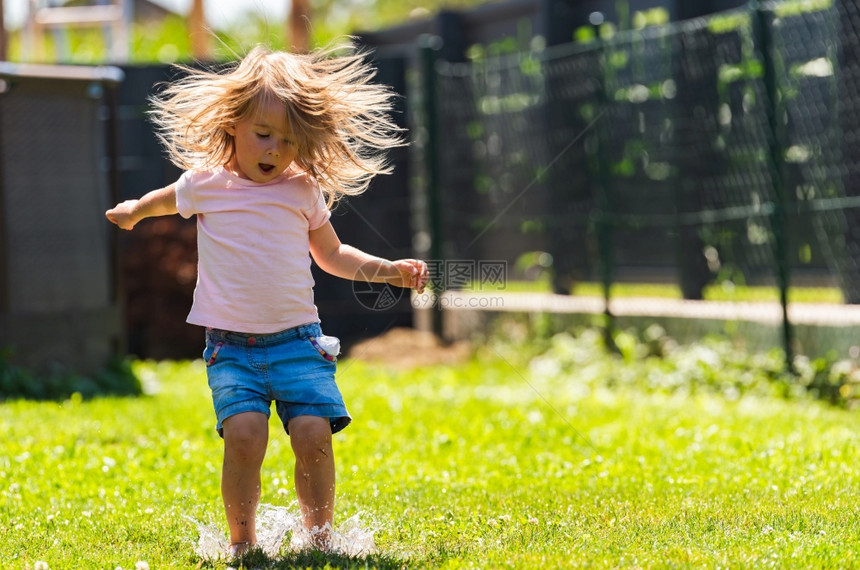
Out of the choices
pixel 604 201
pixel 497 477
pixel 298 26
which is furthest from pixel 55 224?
pixel 298 26

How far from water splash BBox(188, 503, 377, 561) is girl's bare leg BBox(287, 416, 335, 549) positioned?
0.10 feet

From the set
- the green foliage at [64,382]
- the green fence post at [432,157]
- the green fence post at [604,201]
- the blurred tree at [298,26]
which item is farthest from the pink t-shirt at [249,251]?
the blurred tree at [298,26]

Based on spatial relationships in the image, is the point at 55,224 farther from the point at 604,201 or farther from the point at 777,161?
the point at 777,161

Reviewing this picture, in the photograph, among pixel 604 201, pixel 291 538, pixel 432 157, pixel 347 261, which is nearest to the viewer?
pixel 291 538

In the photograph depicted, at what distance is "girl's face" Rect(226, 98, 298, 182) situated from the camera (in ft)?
12.1

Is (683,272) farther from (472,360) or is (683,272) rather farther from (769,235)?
(472,360)

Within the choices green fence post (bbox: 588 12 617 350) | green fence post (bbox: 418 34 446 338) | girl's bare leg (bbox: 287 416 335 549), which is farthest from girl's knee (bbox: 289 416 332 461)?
green fence post (bbox: 418 34 446 338)

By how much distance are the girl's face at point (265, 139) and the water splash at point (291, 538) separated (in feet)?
3.63

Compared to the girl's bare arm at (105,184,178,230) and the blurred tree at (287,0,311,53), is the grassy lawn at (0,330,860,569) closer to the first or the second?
the girl's bare arm at (105,184,178,230)

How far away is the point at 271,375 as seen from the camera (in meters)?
3.65

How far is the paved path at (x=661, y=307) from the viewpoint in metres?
7.20

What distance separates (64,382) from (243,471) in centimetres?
412

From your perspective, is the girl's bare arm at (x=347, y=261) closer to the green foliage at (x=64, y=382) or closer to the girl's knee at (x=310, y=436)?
the girl's knee at (x=310, y=436)

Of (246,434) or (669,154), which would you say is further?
(669,154)
